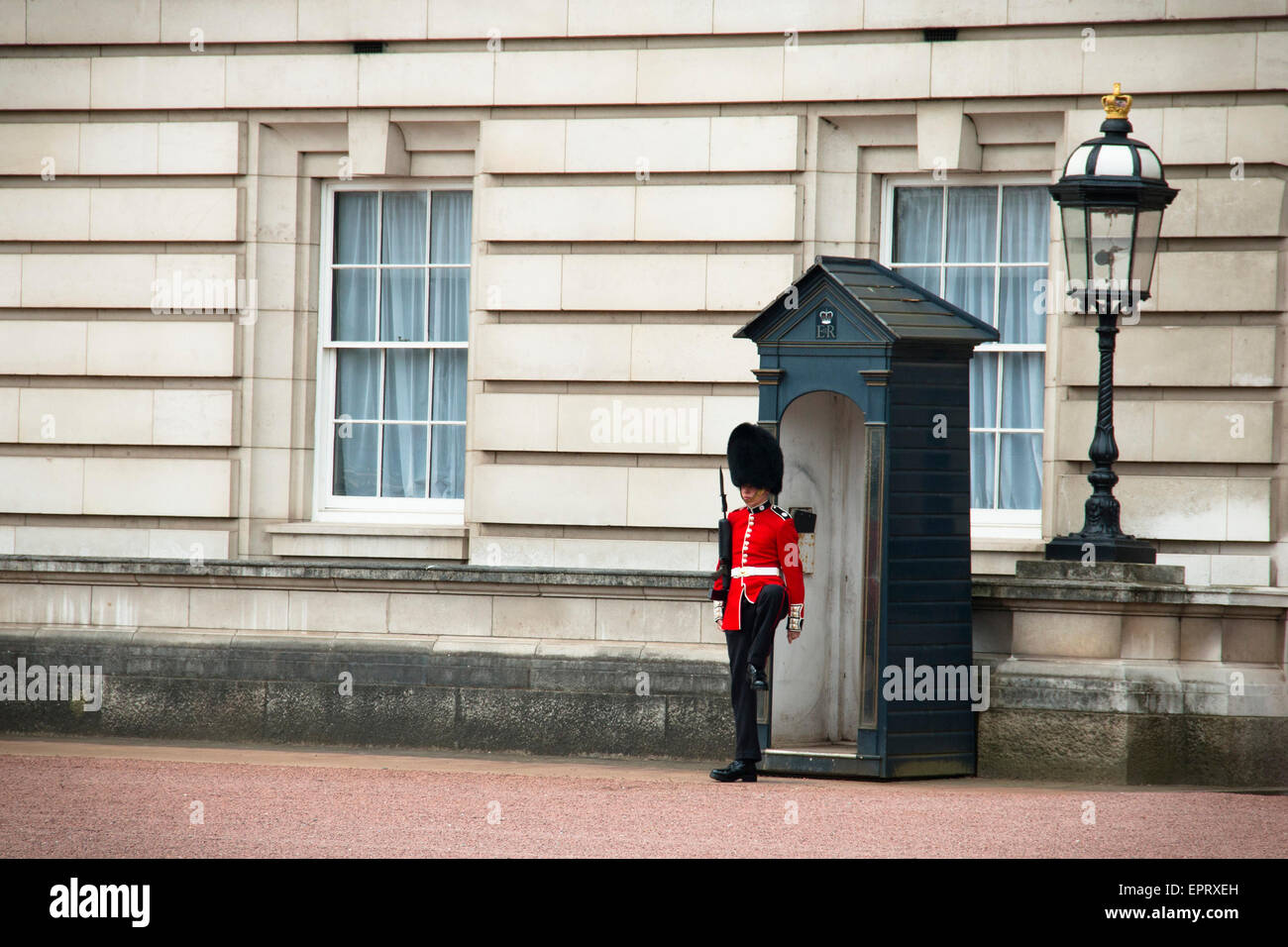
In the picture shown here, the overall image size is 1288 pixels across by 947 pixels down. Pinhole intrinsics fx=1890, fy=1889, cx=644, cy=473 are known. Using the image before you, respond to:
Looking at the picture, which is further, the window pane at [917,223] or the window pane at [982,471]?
the window pane at [917,223]

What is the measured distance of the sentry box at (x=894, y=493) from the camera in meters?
9.13

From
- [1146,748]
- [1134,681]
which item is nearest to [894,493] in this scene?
[1134,681]

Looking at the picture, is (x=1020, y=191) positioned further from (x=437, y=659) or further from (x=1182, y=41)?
(x=437, y=659)

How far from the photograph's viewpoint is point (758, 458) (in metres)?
9.20

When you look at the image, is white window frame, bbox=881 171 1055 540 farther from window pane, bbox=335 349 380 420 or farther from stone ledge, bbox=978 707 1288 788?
window pane, bbox=335 349 380 420

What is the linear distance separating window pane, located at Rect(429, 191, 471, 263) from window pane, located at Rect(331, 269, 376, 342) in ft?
1.55

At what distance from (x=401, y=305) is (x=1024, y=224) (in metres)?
3.81

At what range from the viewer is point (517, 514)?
36.5 ft

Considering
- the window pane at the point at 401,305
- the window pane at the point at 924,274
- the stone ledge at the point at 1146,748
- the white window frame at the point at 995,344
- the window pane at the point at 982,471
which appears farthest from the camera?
the window pane at the point at 401,305

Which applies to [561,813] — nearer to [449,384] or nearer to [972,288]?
[449,384]

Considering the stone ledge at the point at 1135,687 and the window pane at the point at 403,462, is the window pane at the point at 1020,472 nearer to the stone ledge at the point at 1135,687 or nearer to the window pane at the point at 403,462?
the stone ledge at the point at 1135,687

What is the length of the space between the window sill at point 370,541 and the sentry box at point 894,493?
8.04 feet

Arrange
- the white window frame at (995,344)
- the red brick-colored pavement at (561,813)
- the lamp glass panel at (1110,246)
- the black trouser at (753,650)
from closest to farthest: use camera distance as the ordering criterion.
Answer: the red brick-colored pavement at (561,813) → the black trouser at (753,650) → the lamp glass panel at (1110,246) → the white window frame at (995,344)

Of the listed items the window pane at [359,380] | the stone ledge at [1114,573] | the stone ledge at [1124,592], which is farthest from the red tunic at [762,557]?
the window pane at [359,380]
